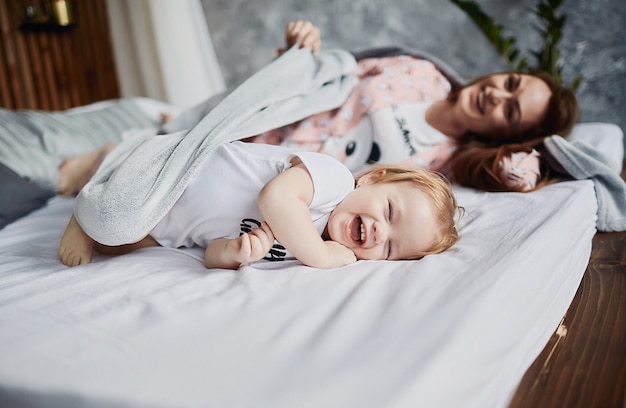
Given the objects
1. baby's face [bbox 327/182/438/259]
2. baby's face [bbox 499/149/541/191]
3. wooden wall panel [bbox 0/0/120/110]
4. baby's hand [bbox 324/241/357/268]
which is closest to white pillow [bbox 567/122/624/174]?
baby's face [bbox 499/149/541/191]

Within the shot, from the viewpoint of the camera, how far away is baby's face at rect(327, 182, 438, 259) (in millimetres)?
918

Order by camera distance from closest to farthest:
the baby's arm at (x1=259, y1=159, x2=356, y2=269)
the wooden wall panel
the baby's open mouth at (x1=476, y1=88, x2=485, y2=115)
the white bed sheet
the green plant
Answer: the white bed sheet
the baby's arm at (x1=259, y1=159, x2=356, y2=269)
the baby's open mouth at (x1=476, y1=88, x2=485, y2=115)
the green plant
the wooden wall panel

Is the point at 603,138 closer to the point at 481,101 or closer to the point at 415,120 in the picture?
the point at 481,101

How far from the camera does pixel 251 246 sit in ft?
2.83

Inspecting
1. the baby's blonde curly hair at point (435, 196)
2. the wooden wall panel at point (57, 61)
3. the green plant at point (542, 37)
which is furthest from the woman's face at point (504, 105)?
the wooden wall panel at point (57, 61)

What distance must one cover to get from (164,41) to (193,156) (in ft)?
6.84

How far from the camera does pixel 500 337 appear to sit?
63 cm

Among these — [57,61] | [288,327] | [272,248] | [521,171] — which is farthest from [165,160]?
[57,61]

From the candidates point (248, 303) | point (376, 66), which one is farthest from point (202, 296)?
point (376, 66)

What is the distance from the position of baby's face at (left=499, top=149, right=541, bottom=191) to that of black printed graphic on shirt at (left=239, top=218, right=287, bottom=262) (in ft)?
2.34

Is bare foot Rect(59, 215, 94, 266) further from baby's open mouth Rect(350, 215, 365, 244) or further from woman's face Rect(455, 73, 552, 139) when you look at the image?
woman's face Rect(455, 73, 552, 139)

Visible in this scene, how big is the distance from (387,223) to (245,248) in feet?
0.87

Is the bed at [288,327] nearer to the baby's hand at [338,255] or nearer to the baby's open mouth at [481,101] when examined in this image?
the baby's hand at [338,255]

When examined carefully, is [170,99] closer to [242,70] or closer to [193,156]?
[242,70]
